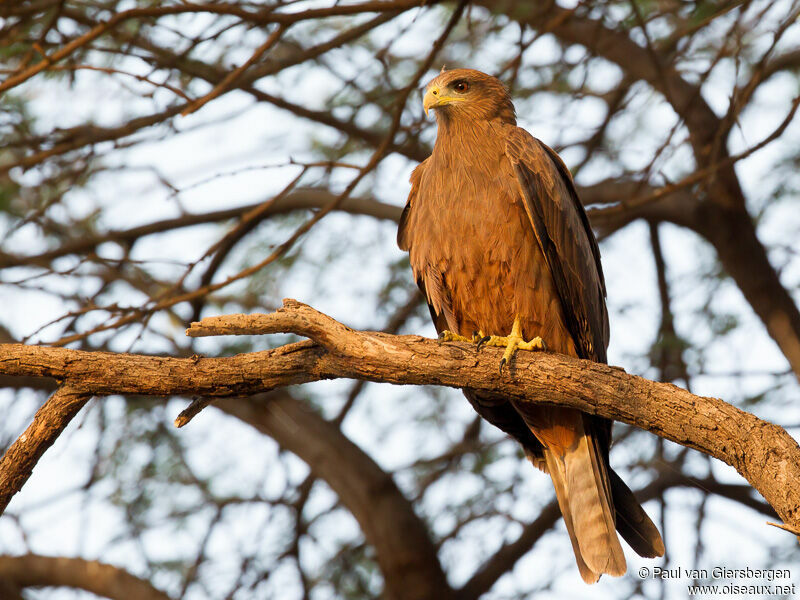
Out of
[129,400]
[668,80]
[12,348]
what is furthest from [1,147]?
[668,80]

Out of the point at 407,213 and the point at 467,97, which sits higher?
the point at 467,97

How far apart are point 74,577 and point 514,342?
4.07 m

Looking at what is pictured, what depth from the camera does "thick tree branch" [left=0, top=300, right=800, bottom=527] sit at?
306 cm

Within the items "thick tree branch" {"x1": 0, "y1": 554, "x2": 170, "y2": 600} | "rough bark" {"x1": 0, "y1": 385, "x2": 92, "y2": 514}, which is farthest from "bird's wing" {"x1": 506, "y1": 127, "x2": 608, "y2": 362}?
"thick tree branch" {"x1": 0, "y1": 554, "x2": 170, "y2": 600}

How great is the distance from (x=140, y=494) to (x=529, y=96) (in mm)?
4309

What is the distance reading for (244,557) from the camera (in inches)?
261

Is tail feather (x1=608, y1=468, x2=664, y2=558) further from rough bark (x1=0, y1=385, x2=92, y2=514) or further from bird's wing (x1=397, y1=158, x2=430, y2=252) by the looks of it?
rough bark (x1=0, y1=385, x2=92, y2=514)

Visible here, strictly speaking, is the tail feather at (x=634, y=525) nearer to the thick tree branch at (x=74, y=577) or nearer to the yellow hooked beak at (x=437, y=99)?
the yellow hooked beak at (x=437, y=99)

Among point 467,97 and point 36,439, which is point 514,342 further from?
point 36,439

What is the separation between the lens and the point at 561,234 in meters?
4.18

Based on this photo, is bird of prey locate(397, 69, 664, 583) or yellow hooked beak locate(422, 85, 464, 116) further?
yellow hooked beak locate(422, 85, 464, 116)

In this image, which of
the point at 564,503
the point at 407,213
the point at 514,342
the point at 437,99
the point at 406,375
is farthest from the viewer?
the point at 407,213

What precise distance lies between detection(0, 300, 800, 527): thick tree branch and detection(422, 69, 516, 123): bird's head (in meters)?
1.53

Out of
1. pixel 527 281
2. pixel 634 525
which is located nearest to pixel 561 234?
pixel 527 281
